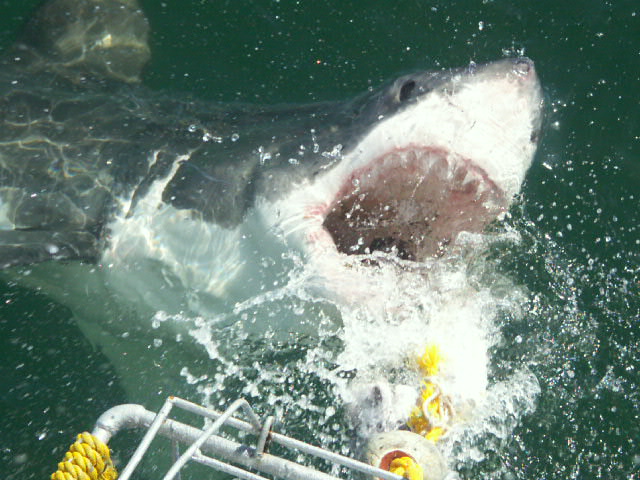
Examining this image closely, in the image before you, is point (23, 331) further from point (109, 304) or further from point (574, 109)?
point (574, 109)

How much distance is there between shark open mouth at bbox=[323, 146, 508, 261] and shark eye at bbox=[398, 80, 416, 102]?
162 mm

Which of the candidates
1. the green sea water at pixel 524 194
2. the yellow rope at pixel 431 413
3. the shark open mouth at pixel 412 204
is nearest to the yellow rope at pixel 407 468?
the yellow rope at pixel 431 413

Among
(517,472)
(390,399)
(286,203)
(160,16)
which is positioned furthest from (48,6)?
(517,472)

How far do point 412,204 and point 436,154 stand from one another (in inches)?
9.5

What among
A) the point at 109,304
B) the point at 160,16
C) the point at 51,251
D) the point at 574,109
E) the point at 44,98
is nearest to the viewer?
the point at 51,251

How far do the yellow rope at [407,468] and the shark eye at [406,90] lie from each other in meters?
1.12

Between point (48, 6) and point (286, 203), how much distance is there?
2.04 metres

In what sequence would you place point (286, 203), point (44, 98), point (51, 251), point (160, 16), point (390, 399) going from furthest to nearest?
point (160, 16) < point (44, 98) < point (51, 251) < point (286, 203) < point (390, 399)

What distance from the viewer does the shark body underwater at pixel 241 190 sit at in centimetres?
190

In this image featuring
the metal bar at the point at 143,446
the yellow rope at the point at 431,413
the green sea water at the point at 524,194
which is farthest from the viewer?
the green sea water at the point at 524,194

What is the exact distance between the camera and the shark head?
189 cm

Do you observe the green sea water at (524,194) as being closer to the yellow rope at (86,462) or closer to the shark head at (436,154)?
the shark head at (436,154)

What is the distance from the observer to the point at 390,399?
162 cm

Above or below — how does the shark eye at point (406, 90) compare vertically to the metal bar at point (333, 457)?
above
